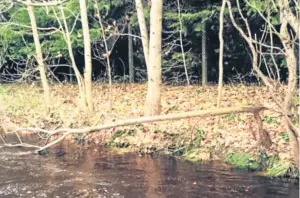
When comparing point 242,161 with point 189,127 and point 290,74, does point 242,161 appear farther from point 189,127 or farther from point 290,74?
point 290,74

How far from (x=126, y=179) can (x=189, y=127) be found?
282 centimetres

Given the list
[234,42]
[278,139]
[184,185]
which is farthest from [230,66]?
[184,185]

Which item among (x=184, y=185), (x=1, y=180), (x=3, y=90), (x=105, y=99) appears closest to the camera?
(x=184, y=185)

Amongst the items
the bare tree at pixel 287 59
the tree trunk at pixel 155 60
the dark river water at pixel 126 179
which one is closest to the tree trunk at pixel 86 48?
the tree trunk at pixel 155 60

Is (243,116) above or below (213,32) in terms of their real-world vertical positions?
below

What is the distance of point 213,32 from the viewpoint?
21.3 metres

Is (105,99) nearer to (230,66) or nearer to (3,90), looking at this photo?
(3,90)

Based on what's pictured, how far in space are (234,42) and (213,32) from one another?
3.47ft

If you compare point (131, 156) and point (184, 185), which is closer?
point (184, 185)

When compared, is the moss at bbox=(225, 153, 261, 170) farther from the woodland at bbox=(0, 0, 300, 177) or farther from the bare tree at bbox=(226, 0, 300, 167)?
the bare tree at bbox=(226, 0, 300, 167)

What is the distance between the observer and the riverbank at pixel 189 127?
10047 millimetres

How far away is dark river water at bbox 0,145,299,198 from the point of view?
8.50 meters

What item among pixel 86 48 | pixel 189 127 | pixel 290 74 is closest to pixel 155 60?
pixel 189 127

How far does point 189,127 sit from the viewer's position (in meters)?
11.7
